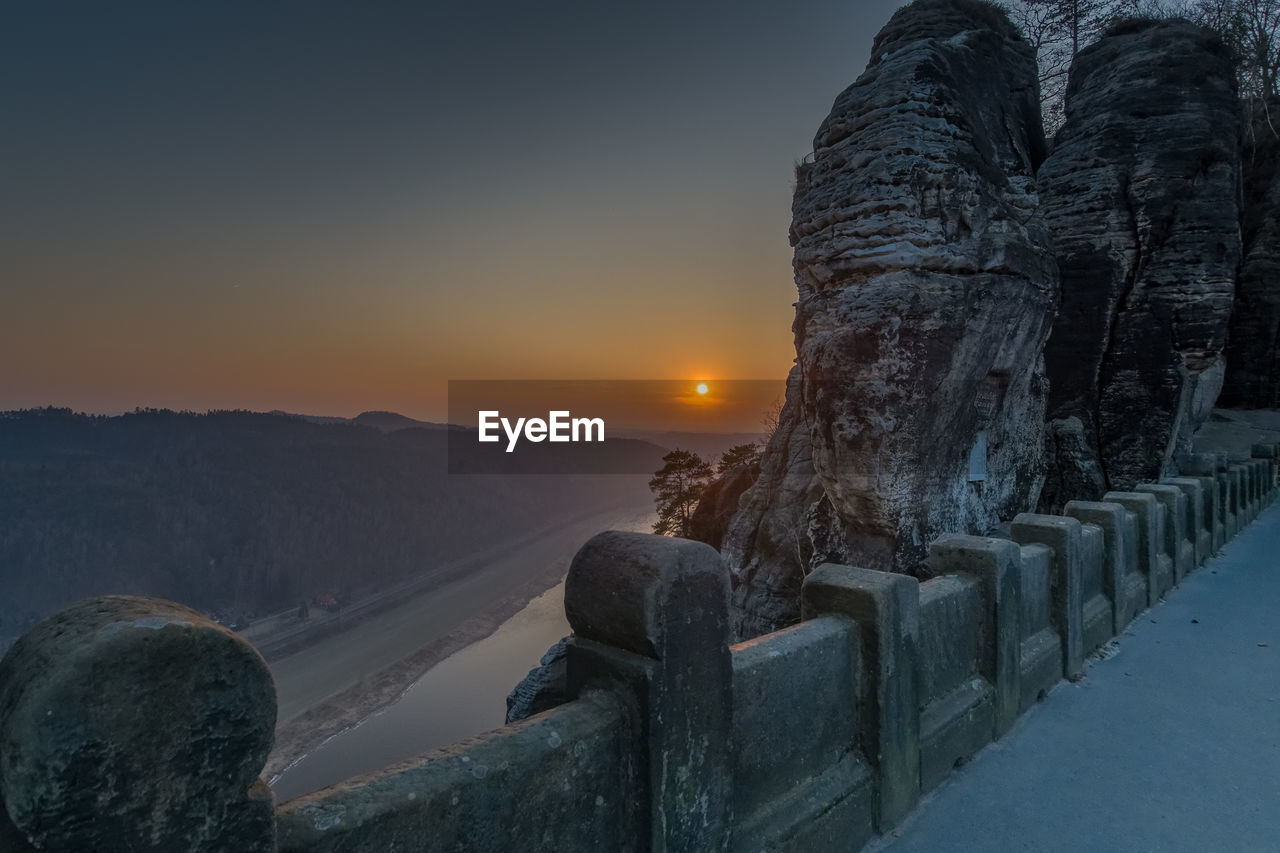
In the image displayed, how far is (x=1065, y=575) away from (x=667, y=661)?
421 cm

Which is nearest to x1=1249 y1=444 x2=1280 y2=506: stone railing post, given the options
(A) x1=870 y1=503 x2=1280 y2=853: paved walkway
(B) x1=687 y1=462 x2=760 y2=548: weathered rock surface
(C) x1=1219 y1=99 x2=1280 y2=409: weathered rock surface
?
(C) x1=1219 y1=99 x2=1280 y2=409: weathered rock surface

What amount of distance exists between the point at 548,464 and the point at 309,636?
7122cm

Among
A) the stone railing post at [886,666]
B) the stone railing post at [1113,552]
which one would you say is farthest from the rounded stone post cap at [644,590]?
the stone railing post at [1113,552]

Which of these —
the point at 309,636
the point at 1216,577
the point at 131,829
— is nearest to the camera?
the point at 131,829

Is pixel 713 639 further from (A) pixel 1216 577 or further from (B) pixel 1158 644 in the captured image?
(A) pixel 1216 577

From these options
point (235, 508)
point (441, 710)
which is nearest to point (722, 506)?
point (441, 710)

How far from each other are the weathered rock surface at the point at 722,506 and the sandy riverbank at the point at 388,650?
80.0 ft

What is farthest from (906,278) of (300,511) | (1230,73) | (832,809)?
(300,511)

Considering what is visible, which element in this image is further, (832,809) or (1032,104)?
(1032,104)

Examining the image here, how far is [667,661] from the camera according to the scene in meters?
2.17

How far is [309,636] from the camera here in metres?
62.0

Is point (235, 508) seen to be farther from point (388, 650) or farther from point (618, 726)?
point (618, 726)

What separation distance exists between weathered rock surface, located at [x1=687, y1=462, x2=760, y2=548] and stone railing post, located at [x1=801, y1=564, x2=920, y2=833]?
73.7 feet

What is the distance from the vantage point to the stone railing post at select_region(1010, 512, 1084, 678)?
4.96m
